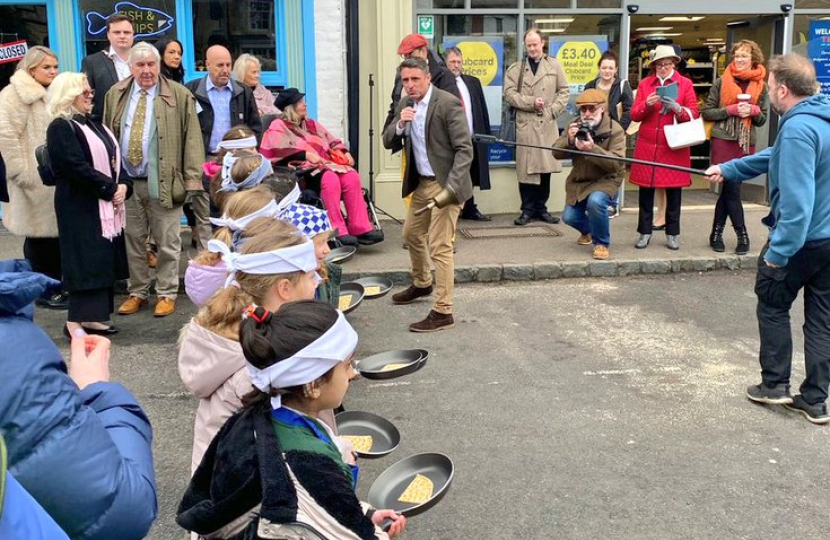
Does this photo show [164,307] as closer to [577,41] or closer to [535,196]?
[535,196]

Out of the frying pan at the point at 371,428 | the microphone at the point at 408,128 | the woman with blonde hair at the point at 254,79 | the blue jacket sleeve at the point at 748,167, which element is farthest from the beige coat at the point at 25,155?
the blue jacket sleeve at the point at 748,167

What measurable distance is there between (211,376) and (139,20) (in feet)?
26.2

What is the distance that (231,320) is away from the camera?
3.01 m

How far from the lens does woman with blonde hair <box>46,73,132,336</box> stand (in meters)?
6.16

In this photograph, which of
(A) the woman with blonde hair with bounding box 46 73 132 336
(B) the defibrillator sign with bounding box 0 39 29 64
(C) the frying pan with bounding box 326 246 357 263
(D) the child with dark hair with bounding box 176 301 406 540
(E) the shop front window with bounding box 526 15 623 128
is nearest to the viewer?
(D) the child with dark hair with bounding box 176 301 406 540

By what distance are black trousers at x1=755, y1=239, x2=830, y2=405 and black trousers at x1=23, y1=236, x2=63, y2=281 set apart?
17.9 feet

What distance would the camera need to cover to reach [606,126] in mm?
8586

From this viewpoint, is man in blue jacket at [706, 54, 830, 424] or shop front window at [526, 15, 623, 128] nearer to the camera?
man in blue jacket at [706, 54, 830, 424]

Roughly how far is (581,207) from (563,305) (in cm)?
178

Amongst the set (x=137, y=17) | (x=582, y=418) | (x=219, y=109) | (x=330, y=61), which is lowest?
(x=582, y=418)

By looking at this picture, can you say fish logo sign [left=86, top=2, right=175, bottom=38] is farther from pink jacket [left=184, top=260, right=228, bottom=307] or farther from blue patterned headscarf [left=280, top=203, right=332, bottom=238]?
pink jacket [left=184, top=260, right=228, bottom=307]

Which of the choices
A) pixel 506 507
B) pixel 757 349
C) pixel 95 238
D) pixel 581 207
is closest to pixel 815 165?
pixel 757 349

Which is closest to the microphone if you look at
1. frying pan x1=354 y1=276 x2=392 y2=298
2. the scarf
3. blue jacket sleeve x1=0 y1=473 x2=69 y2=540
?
frying pan x1=354 y1=276 x2=392 y2=298

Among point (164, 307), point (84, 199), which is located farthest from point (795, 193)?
point (164, 307)
